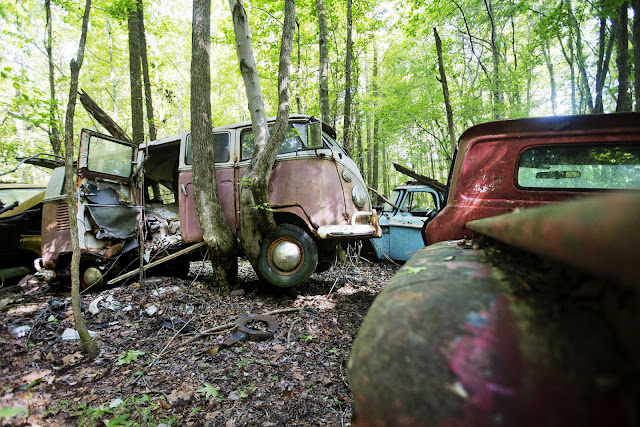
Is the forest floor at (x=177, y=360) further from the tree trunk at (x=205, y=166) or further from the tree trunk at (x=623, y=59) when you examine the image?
the tree trunk at (x=623, y=59)

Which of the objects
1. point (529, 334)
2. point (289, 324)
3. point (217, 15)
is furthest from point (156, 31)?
point (529, 334)

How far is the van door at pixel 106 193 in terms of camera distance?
4.55 m

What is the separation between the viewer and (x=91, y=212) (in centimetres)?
457

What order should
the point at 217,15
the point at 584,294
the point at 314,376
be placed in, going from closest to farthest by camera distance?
1. the point at 584,294
2. the point at 314,376
3. the point at 217,15

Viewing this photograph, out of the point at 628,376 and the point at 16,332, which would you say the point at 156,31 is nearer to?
the point at 16,332

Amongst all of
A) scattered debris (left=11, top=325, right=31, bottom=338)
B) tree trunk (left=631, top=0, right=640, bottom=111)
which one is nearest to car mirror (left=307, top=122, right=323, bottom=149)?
Result: scattered debris (left=11, top=325, right=31, bottom=338)

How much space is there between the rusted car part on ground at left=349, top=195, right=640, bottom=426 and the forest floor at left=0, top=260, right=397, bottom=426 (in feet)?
5.16

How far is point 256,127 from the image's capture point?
4.19 metres

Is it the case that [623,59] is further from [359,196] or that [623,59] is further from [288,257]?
[288,257]

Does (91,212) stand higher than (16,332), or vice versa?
(91,212)

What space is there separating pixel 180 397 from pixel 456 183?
2665mm

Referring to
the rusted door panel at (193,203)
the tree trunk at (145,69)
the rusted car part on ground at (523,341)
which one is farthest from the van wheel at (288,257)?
the tree trunk at (145,69)

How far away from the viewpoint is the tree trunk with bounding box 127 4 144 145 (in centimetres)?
745

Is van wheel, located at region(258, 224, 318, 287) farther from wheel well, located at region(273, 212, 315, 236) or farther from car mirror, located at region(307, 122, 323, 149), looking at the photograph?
car mirror, located at region(307, 122, 323, 149)
